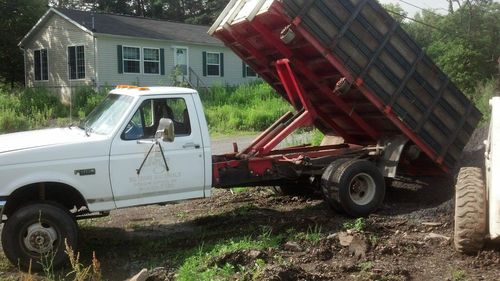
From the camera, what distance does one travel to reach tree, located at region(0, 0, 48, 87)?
34375 mm

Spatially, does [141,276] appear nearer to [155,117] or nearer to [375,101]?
[155,117]

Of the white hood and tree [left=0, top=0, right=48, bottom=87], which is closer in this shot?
the white hood

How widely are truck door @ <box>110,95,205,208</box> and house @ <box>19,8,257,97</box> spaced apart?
66.9 feet

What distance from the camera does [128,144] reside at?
253 inches

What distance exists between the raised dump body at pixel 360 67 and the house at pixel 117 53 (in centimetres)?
1862

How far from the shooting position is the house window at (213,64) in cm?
3269

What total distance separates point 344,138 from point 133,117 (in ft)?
14.5

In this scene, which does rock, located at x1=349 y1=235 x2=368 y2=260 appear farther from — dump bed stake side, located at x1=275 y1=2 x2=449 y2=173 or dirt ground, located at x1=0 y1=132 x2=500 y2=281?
dump bed stake side, located at x1=275 y1=2 x2=449 y2=173

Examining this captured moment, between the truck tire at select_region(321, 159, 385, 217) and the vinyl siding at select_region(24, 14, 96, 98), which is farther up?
the vinyl siding at select_region(24, 14, 96, 98)

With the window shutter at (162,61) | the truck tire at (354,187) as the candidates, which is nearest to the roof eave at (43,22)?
the window shutter at (162,61)

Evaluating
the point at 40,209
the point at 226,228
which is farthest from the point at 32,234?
the point at 226,228

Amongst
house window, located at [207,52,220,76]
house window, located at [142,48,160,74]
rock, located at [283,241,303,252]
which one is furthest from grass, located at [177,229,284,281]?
house window, located at [207,52,220,76]

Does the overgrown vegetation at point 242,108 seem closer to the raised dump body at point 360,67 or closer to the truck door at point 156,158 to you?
the raised dump body at point 360,67

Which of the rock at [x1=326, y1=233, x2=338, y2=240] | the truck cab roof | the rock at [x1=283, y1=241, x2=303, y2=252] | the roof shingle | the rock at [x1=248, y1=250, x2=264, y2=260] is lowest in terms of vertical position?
the rock at [x1=283, y1=241, x2=303, y2=252]
